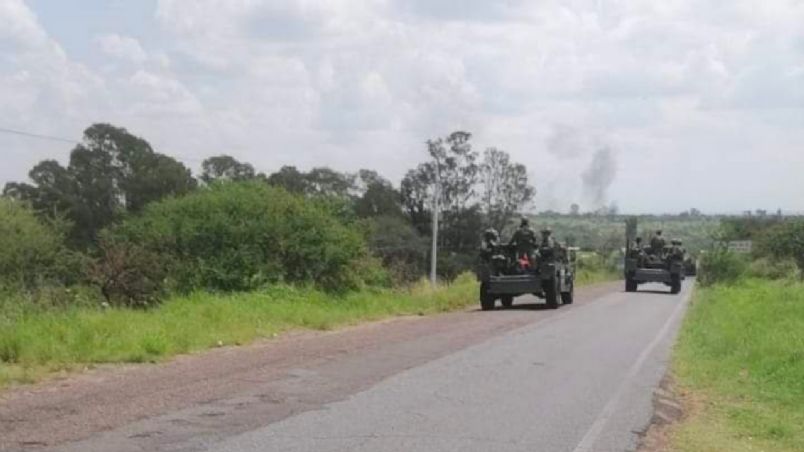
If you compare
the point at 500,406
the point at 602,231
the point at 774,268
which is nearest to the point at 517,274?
the point at 500,406

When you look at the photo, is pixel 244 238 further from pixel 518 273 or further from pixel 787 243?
pixel 787 243

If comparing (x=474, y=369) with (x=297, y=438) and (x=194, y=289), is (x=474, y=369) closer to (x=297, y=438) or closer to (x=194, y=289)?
(x=297, y=438)

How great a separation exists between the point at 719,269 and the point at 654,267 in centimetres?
1160

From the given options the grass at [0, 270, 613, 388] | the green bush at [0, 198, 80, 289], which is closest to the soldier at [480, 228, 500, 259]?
the grass at [0, 270, 613, 388]

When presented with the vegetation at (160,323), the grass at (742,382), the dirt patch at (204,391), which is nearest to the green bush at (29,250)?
the vegetation at (160,323)

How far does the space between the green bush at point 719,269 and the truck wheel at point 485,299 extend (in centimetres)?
3043

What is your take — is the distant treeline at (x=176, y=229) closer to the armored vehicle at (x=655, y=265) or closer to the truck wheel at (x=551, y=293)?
the truck wheel at (x=551, y=293)

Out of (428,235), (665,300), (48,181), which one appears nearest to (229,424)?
(665,300)

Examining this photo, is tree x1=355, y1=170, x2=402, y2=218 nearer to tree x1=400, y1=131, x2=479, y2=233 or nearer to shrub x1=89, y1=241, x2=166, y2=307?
tree x1=400, y1=131, x2=479, y2=233

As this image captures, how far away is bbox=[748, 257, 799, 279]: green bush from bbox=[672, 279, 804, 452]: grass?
143ft

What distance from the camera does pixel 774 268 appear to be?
75.7 m

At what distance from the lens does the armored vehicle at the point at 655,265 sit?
51.8 m

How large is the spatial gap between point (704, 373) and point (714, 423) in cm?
503

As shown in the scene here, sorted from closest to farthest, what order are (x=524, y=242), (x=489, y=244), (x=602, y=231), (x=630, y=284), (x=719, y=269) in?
(x=489, y=244) → (x=524, y=242) → (x=630, y=284) → (x=719, y=269) → (x=602, y=231)
